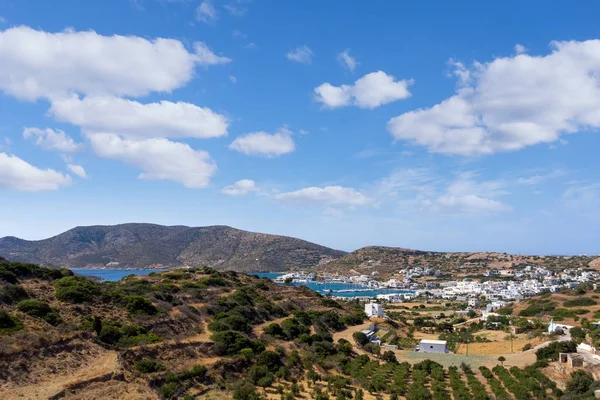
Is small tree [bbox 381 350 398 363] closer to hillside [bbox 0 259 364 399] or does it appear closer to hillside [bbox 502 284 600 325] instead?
hillside [bbox 0 259 364 399]

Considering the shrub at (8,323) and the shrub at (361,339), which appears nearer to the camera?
the shrub at (8,323)

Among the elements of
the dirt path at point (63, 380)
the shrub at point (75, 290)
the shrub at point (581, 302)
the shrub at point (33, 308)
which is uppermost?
the shrub at point (75, 290)

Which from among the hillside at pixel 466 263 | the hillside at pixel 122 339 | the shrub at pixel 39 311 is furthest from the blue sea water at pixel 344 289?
the shrub at pixel 39 311

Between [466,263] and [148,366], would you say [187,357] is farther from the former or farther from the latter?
[466,263]

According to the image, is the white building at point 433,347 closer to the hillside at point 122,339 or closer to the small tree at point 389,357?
the small tree at point 389,357

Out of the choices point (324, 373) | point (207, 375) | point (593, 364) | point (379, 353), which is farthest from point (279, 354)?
point (593, 364)

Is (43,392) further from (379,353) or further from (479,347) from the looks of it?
(479,347)
